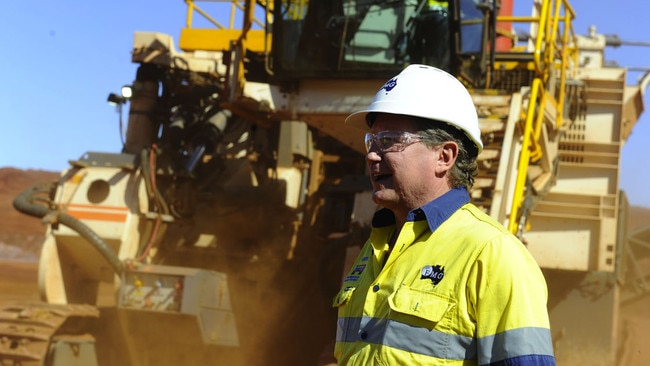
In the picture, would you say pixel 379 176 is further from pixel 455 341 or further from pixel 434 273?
pixel 455 341

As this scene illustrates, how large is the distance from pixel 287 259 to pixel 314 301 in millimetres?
491

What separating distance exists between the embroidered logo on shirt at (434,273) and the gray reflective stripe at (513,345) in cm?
20

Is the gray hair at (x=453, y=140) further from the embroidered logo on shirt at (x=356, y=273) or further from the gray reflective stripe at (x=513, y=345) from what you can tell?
the gray reflective stripe at (x=513, y=345)

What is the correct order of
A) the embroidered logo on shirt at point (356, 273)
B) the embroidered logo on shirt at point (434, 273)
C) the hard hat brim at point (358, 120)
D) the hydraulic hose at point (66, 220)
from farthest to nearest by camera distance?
the hydraulic hose at point (66, 220)
the hard hat brim at point (358, 120)
the embroidered logo on shirt at point (356, 273)
the embroidered logo on shirt at point (434, 273)

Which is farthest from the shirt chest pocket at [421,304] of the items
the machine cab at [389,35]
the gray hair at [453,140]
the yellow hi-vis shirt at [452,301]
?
the machine cab at [389,35]

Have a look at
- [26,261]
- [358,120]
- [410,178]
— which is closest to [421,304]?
[410,178]

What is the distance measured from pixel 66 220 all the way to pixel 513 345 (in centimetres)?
815

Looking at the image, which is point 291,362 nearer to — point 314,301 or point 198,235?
point 314,301

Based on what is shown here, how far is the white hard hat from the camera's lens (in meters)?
2.88

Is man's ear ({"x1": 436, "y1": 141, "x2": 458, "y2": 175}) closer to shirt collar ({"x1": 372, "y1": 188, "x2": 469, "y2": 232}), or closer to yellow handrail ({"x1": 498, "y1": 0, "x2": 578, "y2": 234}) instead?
shirt collar ({"x1": 372, "y1": 188, "x2": 469, "y2": 232})

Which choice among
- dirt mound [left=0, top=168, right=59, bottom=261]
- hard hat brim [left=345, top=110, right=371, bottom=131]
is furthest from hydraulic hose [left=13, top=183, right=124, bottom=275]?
dirt mound [left=0, top=168, right=59, bottom=261]

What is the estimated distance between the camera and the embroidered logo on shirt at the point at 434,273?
2.57 meters

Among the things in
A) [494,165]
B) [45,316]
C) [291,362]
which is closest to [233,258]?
[291,362]

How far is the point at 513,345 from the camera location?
2414 millimetres
